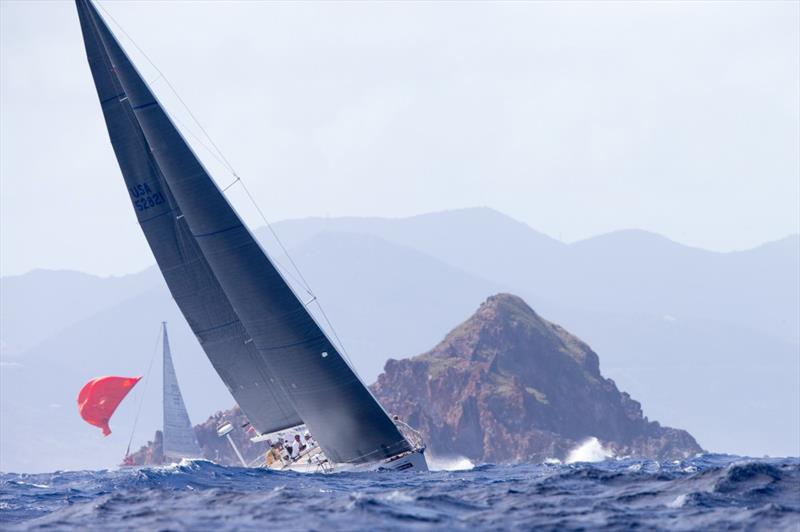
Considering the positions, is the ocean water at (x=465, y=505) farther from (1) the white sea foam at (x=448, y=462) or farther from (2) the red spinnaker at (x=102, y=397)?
(1) the white sea foam at (x=448, y=462)

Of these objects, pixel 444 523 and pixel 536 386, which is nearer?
pixel 444 523

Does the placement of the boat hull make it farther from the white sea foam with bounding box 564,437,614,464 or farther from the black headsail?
the white sea foam with bounding box 564,437,614,464

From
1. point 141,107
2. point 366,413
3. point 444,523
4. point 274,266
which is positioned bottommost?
point 444,523

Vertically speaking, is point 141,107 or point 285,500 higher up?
point 141,107

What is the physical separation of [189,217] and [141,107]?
4600 mm

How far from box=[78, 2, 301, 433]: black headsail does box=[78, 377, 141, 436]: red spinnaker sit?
25475 millimetres

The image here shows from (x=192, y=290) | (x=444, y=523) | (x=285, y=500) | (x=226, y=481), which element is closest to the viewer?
(x=444, y=523)

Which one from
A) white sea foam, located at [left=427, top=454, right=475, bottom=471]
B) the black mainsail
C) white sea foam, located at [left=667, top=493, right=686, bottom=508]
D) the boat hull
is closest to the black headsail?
the boat hull

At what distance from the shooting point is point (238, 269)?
4491 cm

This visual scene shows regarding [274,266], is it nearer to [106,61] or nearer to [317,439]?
[317,439]


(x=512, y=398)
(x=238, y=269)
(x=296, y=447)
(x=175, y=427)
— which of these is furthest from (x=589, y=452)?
(x=238, y=269)

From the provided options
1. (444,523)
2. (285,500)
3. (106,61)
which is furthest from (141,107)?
(444,523)

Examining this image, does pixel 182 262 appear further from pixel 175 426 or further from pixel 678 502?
pixel 175 426

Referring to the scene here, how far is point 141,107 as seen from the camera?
4619cm
